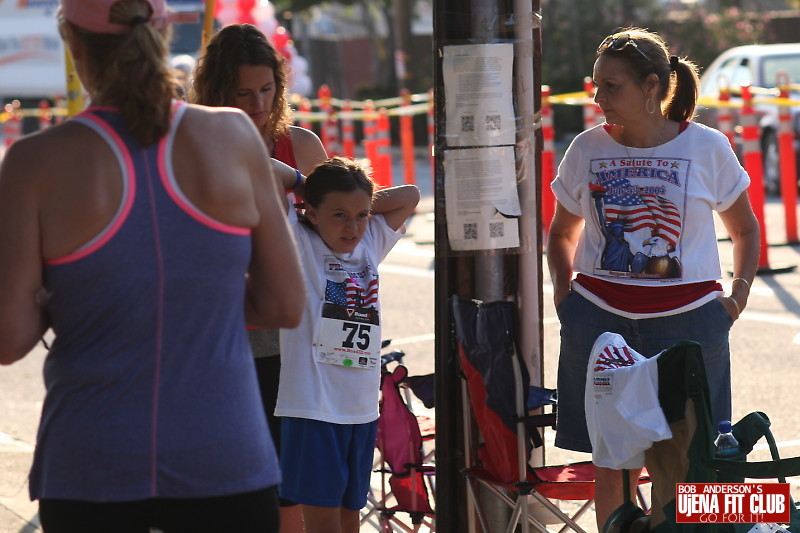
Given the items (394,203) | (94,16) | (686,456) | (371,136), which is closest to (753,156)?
(371,136)

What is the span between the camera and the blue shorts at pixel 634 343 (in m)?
3.96

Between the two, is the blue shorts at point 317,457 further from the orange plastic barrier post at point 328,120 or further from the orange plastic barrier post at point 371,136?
the orange plastic barrier post at point 328,120

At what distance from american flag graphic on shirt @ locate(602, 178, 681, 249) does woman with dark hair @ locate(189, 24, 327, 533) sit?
0.98 m

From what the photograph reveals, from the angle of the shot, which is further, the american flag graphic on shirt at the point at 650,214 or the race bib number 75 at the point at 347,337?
the american flag graphic on shirt at the point at 650,214

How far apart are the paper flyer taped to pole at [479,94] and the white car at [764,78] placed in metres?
12.4

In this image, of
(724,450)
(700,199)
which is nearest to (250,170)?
(724,450)

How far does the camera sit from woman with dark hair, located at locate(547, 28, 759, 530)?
3.95m

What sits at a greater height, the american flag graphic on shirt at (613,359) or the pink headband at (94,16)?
the pink headband at (94,16)

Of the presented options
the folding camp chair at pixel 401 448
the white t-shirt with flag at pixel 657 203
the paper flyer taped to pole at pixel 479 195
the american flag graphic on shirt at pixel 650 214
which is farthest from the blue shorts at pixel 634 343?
the folding camp chair at pixel 401 448

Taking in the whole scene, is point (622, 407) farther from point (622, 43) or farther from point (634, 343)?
point (622, 43)

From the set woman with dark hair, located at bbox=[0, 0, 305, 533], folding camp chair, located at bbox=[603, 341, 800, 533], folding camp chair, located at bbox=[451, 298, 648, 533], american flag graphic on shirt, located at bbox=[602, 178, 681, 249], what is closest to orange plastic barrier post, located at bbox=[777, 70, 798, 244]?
american flag graphic on shirt, located at bbox=[602, 178, 681, 249]

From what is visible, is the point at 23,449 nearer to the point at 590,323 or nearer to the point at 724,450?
the point at 590,323

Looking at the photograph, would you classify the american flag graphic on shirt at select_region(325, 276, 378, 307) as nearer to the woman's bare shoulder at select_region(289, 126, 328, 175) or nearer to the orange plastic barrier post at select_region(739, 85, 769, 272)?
the woman's bare shoulder at select_region(289, 126, 328, 175)

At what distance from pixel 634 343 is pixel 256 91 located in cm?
134
